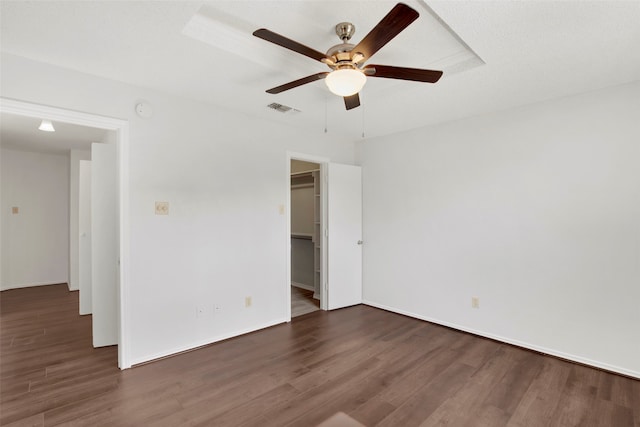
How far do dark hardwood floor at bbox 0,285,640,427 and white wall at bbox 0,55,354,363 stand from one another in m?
0.40

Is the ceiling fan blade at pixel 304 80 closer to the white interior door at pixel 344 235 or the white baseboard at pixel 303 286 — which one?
the white interior door at pixel 344 235

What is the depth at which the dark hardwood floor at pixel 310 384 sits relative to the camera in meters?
2.06

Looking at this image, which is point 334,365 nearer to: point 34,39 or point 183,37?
point 183,37

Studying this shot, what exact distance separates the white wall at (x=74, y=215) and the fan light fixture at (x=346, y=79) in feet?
19.2

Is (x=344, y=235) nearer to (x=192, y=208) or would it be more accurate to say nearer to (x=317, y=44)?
(x=192, y=208)

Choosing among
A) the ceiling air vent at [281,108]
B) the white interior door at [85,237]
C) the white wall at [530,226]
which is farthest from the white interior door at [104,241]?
→ the white wall at [530,226]

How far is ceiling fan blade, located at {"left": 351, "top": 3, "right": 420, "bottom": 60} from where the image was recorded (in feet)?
4.47

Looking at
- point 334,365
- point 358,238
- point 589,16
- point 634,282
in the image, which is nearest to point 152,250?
point 334,365

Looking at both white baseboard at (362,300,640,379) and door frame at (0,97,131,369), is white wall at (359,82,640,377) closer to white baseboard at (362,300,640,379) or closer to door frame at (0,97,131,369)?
white baseboard at (362,300,640,379)

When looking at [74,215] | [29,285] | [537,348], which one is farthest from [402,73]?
[29,285]

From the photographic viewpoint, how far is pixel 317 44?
220 centimetres

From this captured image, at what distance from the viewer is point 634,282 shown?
2.57 metres

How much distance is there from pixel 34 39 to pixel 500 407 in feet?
13.5

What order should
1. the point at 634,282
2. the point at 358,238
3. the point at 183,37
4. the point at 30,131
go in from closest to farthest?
the point at 183,37 → the point at 634,282 → the point at 30,131 → the point at 358,238
